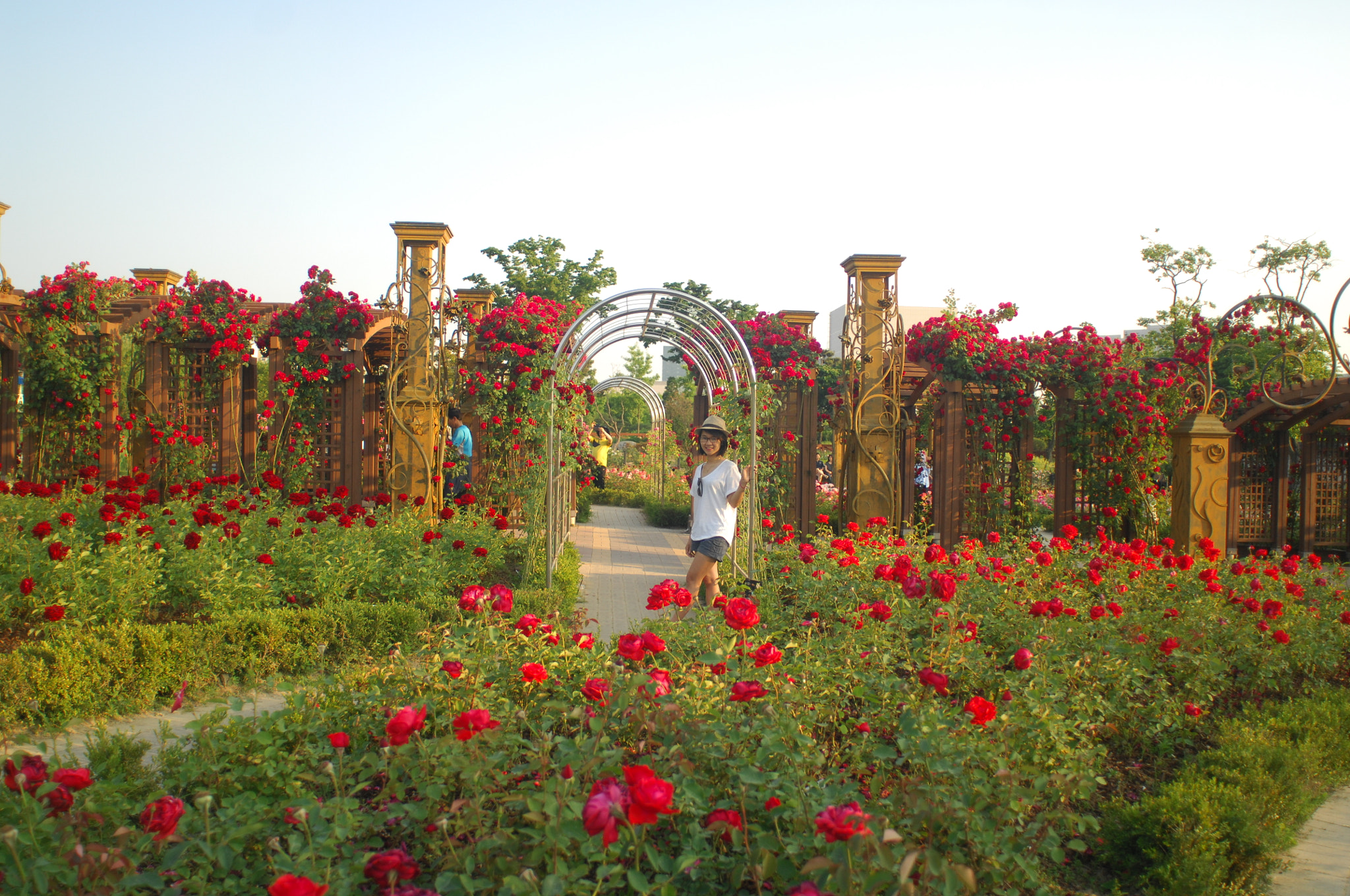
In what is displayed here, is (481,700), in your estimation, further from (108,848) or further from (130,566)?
(130,566)

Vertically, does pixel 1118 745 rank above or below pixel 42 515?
below

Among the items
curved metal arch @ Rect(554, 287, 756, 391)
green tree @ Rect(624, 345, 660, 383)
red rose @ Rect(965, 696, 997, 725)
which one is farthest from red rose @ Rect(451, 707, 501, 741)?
green tree @ Rect(624, 345, 660, 383)

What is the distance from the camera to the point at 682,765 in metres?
1.93

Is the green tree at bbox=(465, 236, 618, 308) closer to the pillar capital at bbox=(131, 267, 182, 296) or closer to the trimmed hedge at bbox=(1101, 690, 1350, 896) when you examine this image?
the pillar capital at bbox=(131, 267, 182, 296)

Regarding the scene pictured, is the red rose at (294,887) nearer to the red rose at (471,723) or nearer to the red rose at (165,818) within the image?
the red rose at (165,818)

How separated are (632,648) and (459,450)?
6.65m

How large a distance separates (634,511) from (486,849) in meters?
13.4

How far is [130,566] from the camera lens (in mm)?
4383

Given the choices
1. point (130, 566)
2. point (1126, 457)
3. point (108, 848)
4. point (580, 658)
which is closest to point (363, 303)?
point (130, 566)

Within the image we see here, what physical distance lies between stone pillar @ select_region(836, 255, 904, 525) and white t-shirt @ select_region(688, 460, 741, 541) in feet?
8.78

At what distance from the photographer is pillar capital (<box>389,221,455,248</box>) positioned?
7277 mm

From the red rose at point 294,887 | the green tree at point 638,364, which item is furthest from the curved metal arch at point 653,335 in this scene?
the green tree at point 638,364

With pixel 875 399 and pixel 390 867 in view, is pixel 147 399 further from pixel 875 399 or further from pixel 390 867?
pixel 390 867

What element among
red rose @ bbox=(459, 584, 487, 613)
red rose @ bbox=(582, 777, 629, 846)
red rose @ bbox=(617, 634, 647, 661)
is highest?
red rose @ bbox=(459, 584, 487, 613)
